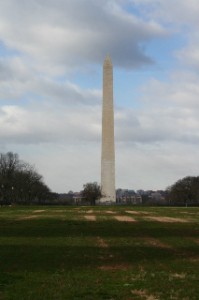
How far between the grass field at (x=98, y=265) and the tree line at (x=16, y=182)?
84035mm

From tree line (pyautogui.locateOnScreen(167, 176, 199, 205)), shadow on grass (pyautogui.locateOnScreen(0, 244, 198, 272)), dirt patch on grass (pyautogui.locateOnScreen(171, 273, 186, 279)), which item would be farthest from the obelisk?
dirt patch on grass (pyautogui.locateOnScreen(171, 273, 186, 279))

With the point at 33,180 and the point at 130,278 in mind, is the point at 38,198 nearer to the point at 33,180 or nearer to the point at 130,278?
the point at 33,180

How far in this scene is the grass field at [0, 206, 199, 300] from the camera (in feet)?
35.0

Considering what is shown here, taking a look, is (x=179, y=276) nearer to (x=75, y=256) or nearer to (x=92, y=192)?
(x=75, y=256)

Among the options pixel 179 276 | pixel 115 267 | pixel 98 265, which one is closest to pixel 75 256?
pixel 98 265

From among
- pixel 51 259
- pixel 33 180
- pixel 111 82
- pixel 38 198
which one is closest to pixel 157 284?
pixel 51 259

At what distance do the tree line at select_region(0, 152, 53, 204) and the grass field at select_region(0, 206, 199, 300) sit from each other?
84.0m

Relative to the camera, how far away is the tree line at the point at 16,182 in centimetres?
11144

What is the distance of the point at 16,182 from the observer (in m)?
114

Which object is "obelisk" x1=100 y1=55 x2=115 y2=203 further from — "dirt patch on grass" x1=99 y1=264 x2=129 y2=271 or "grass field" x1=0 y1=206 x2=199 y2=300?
"dirt patch on grass" x1=99 y1=264 x2=129 y2=271

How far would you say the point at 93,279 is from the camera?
12.5 m

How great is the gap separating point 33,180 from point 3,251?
4188 inches

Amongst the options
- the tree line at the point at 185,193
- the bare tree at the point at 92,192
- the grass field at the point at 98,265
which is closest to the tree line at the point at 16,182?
the bare tree at the point at 92,192

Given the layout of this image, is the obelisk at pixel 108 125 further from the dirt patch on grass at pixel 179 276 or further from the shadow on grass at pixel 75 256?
the dirt patch on grass at pixel 179 276
